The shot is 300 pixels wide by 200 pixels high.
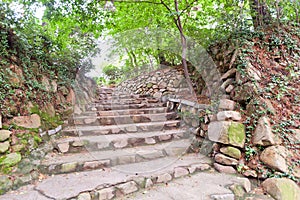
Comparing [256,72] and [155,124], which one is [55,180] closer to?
[155,124]

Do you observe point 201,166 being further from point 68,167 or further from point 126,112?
point 126,112

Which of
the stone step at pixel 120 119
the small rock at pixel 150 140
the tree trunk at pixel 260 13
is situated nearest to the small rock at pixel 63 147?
the stone step at pixel 120 119

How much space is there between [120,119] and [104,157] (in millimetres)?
1148

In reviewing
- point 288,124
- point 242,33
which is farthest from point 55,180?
point 242,33

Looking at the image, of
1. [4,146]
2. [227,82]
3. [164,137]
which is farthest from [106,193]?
[227,82]

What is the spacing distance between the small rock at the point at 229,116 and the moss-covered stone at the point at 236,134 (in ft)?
0.32

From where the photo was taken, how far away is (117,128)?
2969 mm

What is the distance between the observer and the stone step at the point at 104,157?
6.59 ft

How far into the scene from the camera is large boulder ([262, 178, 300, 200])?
1.87 metres

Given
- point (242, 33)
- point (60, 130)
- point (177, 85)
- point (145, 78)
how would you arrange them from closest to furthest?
1. point (60, 130)
2. point (242, 33)
3. point (177, 85)
4. point (145, 78)

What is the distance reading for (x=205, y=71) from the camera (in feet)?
12.6

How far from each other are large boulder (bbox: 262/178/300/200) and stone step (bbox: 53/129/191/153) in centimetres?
139

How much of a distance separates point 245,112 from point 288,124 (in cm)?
51

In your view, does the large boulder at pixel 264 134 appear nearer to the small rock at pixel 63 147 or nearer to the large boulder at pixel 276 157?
the large boulder at pixel 276 157
